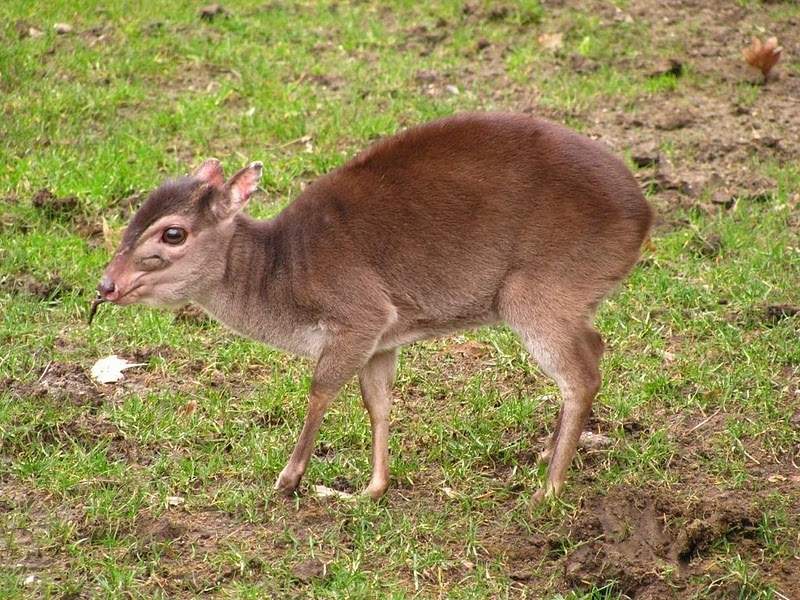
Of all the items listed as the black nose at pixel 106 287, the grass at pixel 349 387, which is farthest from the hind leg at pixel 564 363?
the black nose at pixel 106 287

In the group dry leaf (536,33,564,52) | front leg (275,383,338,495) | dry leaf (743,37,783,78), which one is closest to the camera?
front leg (275,383,338,495)

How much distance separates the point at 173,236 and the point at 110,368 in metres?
1.34

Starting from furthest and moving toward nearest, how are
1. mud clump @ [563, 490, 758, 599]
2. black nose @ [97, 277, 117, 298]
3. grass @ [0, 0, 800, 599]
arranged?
black nose @ [97, 277, 117, 298], grass @ [0, 0, 800, 599], mud clump @ [563, 490, 758, 599]

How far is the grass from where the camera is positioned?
4.86 m

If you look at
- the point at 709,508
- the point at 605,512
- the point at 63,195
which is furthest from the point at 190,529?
the point at 63,195

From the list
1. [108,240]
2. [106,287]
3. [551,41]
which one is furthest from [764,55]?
[106,287]

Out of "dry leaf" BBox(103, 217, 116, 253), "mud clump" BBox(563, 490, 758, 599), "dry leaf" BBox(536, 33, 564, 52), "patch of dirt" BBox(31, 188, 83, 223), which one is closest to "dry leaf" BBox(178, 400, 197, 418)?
"dry leaf" BBox(103, 217, 116, 253)

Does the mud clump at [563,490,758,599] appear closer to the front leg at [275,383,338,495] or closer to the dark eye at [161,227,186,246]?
the front leg at [275,383,338,495]

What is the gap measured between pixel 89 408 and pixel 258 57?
15.3ft

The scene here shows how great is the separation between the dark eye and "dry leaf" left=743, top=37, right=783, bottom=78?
5945 millimetres

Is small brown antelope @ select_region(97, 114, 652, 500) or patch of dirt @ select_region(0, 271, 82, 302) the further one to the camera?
patch of dirt @ select_region(0, 271, 82, 302)

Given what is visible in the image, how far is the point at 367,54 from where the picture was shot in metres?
9.98

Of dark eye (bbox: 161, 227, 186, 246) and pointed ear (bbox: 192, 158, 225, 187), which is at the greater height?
pointed ear (bbox: 192, 158, 225, 187)

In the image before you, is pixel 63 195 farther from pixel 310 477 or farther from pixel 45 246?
pixel 310 477
